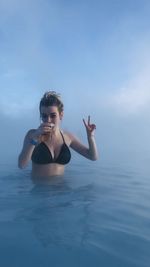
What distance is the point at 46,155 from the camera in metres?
5.80

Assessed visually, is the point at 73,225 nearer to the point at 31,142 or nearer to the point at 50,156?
the point at 31,142

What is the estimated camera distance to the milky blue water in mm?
2830

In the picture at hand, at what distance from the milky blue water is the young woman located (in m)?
0.30

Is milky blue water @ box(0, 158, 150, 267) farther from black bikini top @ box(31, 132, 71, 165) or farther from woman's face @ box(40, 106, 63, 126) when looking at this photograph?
woman's face @ box(40, 106, 63, 126)

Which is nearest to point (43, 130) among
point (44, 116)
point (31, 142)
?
point (31, 142)

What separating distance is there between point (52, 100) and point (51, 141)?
816 millimetres

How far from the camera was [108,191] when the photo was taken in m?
5.54

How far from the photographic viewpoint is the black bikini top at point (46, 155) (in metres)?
5.77

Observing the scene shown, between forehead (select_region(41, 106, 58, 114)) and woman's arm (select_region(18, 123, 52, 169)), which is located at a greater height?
forehead (select_region(41, 106, 58, 114))

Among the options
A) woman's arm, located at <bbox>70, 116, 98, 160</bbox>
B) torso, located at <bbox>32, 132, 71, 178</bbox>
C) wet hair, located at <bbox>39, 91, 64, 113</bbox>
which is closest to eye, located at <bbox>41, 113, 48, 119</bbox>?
wet hair, located at <bbox>39, 91, 64, 113</bbox>

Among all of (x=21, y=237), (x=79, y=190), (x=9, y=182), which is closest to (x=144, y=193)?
(x=79, y=190)

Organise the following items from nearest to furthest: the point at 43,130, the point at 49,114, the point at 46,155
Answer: the point at 43,130, the point at 49,114, the point at 46,155

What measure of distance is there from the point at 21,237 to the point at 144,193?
9.77 feet

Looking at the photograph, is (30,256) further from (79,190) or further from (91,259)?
(79,190)
